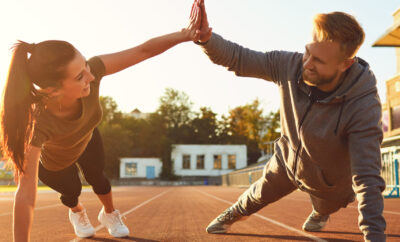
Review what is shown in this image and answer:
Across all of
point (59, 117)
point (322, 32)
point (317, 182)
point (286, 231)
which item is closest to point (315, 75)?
point (322, 32)

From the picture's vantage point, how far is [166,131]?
267 ft

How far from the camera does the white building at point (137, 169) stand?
213 feet

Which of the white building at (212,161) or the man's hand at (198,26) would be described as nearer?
the man's hand at (198,26)

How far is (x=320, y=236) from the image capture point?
407cm

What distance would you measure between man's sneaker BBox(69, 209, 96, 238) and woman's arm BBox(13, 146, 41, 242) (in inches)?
70.3

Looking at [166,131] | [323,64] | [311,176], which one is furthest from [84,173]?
[166,131]

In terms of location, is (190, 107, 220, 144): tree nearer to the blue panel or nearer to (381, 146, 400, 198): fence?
the blue panel

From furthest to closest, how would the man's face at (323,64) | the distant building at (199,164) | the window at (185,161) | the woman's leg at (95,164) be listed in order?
the window at (185,161) < the distant building at (199,164) < the woman's leg at (95,164) < the man's face at (323,64)

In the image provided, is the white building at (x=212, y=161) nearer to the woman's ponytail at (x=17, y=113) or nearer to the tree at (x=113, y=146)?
the tree at (x=113, y=146)

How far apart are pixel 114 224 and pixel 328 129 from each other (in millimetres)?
2394

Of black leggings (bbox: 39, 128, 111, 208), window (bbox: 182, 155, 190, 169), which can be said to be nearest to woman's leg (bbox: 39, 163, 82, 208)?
black leggings (bbox: 39, 128, 111, 208)

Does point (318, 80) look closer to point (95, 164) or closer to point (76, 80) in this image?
point (76, 80)

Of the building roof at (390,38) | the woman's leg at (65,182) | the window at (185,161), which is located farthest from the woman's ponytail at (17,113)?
the window at (185,161)

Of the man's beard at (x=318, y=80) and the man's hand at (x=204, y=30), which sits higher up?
the man's hand at (x=204, y=30)
